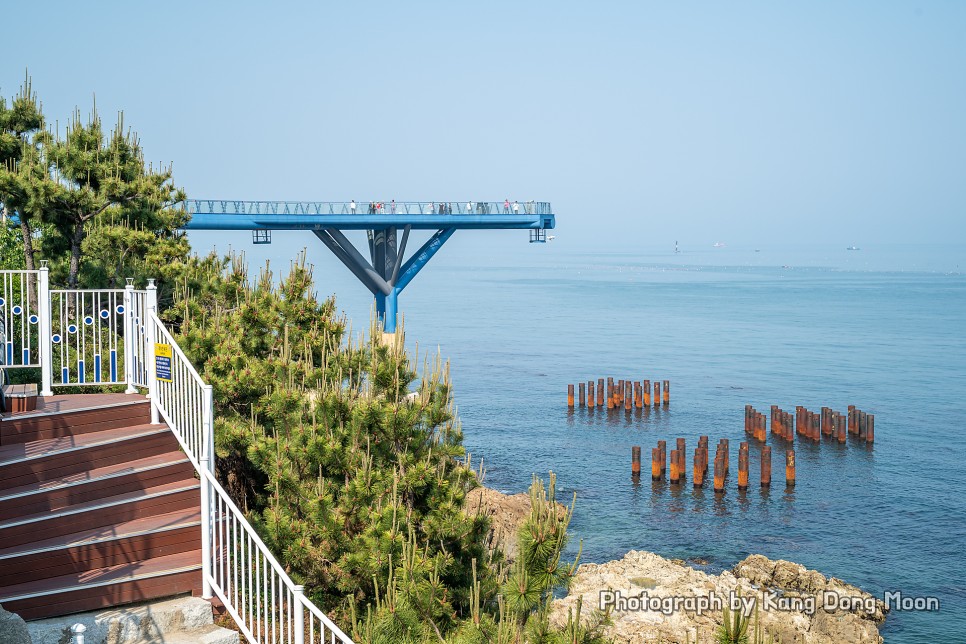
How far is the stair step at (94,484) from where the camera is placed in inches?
336

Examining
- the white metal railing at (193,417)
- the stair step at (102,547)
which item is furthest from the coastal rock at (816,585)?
the stair step at (102,547)

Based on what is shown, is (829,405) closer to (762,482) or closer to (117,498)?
(762,482)

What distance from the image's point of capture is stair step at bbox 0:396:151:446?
9.55 m

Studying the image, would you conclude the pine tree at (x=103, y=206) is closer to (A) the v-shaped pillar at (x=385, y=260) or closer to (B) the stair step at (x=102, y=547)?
(B) the stair step at (x=102, y=547)

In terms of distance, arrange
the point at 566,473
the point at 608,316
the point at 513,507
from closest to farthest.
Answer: the point at 513,507, the point at 566,473, the point at 608,316

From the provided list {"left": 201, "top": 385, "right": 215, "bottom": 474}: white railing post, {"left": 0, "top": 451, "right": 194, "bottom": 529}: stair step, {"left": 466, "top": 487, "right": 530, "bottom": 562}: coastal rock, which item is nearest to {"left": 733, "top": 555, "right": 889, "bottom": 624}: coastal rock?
{"left": 466, "top": 487, "right": 530, "bottom": 562}: coastal rock

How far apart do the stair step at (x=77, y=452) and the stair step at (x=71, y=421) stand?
0.09 meters

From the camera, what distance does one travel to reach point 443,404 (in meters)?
10.9

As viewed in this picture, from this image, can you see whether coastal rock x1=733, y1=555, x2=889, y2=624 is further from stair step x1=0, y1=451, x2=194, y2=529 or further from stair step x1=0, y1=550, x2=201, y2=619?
stair step x1=0, y1=550, x2=201, y2=619

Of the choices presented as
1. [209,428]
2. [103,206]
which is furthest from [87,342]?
[209,428]

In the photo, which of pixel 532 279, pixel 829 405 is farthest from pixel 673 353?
pixel 532 279

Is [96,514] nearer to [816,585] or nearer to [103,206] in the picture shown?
[103,206]

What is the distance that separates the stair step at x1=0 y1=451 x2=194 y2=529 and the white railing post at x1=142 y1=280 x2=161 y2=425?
62 centimetres

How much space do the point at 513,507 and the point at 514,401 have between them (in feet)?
70.7
